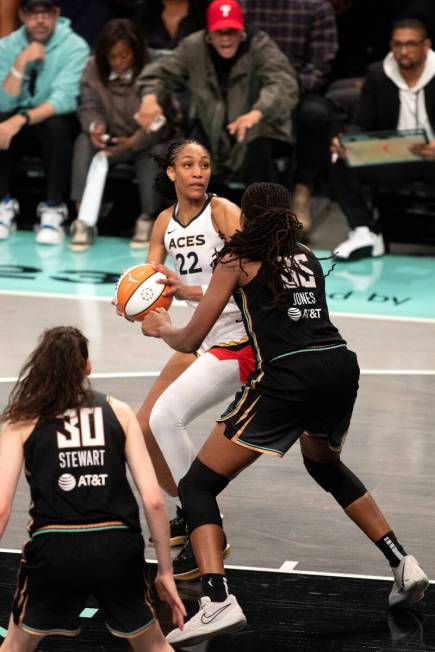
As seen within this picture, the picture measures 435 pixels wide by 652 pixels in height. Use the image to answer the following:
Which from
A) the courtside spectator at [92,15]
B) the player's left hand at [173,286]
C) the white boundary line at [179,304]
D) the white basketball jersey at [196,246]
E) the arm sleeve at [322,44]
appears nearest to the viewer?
Answer: the player's left hand at [173,286]

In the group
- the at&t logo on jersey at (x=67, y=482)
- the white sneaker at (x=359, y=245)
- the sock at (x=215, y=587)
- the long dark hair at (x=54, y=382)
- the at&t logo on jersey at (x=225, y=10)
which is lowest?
the white sneaker at (x=359, y=245)

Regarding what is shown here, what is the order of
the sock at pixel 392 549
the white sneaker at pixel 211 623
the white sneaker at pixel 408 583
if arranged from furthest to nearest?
the sock at pixel 392 549 < the white sneaker at pixel 408 583 < the white sneaker at pixel 211 623

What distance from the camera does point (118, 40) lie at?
37.2 feet

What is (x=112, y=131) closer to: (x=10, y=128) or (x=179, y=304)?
(x=10, y=128)

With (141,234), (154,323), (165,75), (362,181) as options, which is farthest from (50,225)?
(154,323)

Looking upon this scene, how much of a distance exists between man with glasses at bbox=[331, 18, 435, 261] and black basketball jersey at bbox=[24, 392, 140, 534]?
7.04 meters

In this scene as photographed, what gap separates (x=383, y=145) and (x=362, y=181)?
51 cm

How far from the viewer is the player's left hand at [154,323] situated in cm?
524

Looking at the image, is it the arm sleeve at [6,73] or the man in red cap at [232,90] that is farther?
the arm sleeve at [6,73]

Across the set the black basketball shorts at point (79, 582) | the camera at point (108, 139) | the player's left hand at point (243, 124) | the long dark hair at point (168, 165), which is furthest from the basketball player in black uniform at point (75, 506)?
the camera at point (108, 139)

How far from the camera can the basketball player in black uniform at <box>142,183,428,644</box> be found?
15.8ft

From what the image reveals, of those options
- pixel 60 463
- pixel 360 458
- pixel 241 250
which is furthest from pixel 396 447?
pixel 60 463

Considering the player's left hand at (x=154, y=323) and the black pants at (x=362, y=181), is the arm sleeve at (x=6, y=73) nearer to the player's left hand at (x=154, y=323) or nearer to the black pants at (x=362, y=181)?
the black pants at (x=362, y=181)

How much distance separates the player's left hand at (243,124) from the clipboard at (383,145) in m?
0.71
